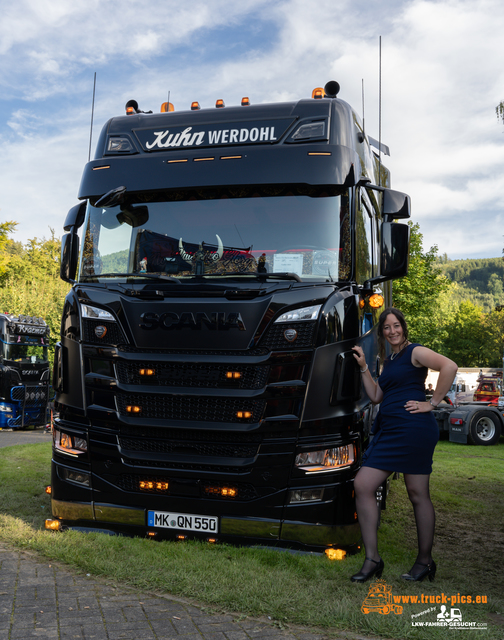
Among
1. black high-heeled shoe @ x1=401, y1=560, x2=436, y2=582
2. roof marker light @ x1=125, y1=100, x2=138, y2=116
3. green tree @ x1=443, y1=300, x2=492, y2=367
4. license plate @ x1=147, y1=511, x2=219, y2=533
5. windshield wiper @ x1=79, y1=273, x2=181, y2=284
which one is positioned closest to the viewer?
black high-heeled shoe @ x1=401, y1=560, x2=436, y2=582

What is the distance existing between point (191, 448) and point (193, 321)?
102cm

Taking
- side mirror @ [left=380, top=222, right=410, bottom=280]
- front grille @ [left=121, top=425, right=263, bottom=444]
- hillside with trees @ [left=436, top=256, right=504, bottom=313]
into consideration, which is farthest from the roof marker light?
hillside with trees @ [left=436, top=256, right=504, bottom=313]

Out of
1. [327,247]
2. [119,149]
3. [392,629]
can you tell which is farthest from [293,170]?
[392,629]

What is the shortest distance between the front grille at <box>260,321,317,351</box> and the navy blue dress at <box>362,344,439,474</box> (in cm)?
70

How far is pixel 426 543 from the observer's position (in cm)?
445

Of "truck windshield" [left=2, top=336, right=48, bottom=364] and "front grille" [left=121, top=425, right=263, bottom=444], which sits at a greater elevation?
"truck windshield" [left=2, top=336, right=48, bottom=364]

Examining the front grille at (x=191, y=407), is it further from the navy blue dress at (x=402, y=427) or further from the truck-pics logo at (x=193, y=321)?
the navy blue dress at (x=402, y=427)

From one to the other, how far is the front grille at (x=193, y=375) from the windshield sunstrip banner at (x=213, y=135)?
203 centimetres

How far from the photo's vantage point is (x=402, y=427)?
447cm

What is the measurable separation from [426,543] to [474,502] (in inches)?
153

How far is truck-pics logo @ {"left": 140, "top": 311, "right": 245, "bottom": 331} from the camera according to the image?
4.61m

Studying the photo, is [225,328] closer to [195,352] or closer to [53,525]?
[195,352]

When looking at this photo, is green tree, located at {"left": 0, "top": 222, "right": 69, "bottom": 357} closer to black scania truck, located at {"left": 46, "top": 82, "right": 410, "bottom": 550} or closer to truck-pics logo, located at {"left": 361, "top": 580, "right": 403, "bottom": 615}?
black scania truck, located at {"left": 46, "top": 82, "right": 410, "bottom": 550}

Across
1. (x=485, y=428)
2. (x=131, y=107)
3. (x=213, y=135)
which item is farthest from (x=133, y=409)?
(x=485, y=428)
